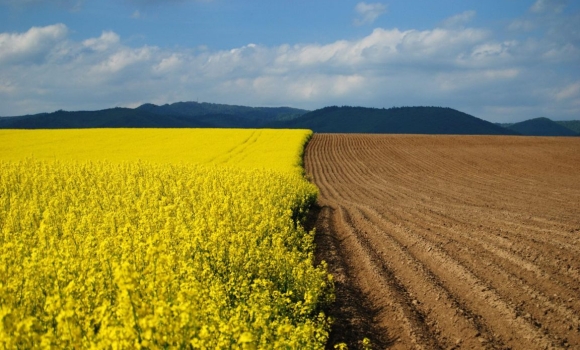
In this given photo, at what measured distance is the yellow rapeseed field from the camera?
4.36 m

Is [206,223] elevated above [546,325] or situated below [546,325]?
above

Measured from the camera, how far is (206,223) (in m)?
10.6

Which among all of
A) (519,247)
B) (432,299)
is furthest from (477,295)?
(519,247)

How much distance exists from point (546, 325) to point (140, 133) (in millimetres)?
53031

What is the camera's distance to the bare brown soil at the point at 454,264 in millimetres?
8031

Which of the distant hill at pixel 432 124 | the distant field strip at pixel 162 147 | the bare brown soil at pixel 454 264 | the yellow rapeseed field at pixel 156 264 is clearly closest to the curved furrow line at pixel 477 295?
the bare brown soil at pixel 454 264

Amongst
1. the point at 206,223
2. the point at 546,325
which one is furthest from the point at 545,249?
the point at 206,223

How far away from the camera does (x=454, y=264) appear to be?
35.9ft

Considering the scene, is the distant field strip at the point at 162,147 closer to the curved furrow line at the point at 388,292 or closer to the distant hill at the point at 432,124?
the curved furrow line at the point at 388,292

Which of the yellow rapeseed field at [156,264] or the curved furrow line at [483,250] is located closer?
the yellow rapeseed field at [156,264]

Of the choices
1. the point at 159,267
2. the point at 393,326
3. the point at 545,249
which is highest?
the point at 159,267

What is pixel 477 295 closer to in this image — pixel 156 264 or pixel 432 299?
pixel 432 299

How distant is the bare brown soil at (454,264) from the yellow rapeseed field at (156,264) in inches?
41.6

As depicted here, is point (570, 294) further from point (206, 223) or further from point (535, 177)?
point (535, 177)
